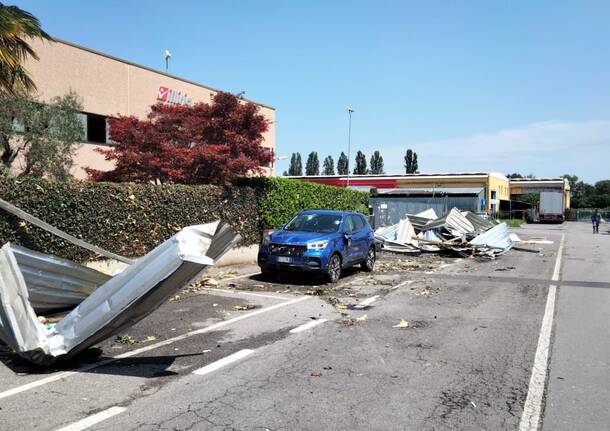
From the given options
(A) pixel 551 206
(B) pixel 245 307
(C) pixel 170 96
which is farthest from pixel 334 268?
(A) pixel 551 206

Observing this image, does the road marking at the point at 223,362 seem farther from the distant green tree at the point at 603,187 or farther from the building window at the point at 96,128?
the distant green tree at the point at 603,187

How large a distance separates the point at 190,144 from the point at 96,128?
21.6 ft

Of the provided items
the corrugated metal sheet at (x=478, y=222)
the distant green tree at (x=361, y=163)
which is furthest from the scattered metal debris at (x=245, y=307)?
the distant green tree at (x=361, y=163)

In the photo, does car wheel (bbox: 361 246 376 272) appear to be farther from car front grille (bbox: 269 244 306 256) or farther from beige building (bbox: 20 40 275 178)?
beige building (bbox: 20 40 275 178)

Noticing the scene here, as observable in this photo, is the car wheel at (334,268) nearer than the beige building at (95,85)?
Yes

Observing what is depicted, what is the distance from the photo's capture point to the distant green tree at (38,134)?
46.2 feet

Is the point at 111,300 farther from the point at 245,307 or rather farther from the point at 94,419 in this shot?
the point at 245,307

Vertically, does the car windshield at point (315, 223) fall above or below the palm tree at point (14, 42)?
below

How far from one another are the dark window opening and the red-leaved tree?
14.5 feet

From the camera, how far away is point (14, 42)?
432 inches

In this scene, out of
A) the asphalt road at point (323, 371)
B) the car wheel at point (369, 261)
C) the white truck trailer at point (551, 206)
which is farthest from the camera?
the white truck trailer at point (551, 206)

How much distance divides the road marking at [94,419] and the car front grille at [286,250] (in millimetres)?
7670

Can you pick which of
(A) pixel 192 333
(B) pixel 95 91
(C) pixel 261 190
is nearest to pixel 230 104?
(C) pixel 261 190

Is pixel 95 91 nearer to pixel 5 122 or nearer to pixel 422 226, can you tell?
pixel 5 122
